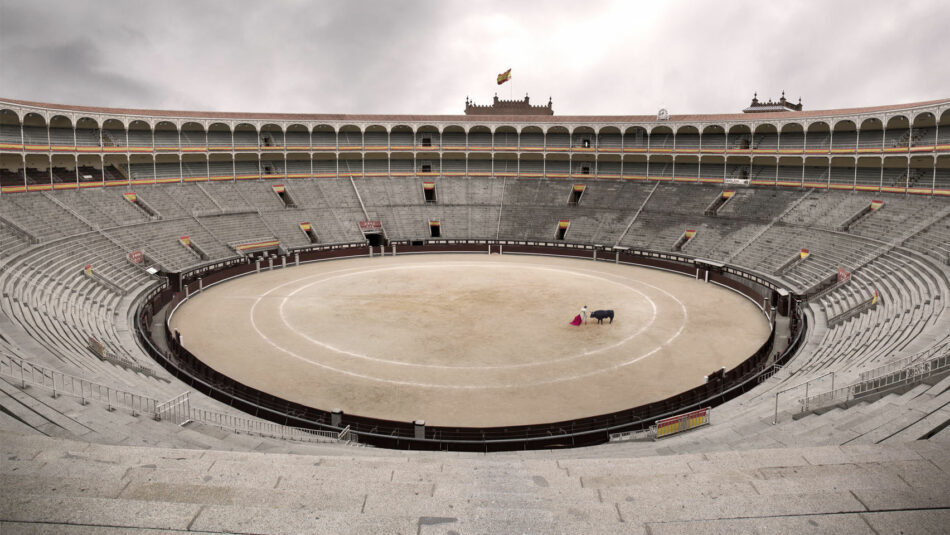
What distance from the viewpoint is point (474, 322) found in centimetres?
2772

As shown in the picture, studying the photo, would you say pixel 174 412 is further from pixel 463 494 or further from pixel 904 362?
pixel 904 362

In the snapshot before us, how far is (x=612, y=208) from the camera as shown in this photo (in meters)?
55.7

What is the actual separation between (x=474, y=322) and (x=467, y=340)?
2.88 meters

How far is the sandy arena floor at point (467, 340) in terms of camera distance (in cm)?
1900

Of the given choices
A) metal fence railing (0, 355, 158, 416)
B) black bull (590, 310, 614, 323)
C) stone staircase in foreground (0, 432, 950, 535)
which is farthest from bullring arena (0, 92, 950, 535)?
black bull (590, 310, 614, 323)

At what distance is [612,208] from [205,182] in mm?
40426

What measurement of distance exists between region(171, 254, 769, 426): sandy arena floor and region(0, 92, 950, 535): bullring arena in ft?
0.64

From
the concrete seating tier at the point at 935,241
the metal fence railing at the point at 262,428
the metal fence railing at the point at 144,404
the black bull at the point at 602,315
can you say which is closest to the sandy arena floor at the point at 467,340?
the black bull at the point at 602,315

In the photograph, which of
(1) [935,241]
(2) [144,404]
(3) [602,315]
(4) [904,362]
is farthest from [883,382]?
(1) [935,241]

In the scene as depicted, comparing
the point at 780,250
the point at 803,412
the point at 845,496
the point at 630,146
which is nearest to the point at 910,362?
the point at 803,412

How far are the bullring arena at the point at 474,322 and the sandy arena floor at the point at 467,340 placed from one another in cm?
19

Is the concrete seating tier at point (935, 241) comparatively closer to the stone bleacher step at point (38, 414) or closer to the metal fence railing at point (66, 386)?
the metal fence railing at point (66, 386)

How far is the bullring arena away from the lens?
254 inches

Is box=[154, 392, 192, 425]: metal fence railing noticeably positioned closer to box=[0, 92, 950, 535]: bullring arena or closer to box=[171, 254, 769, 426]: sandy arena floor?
box=[0, 92, 950, 535]: bullring arena
